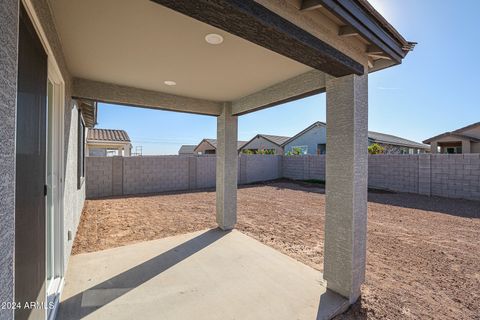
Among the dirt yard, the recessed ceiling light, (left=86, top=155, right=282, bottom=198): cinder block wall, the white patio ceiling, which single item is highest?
the white patio ceiling

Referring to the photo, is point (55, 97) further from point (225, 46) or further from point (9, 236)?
point (9, 236)

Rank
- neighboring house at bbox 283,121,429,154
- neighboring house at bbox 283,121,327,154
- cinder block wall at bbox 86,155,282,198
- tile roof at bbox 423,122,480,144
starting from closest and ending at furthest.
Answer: cinder block wall at bbox 86,155,282,198, tile roof at bbox 423,122,480,144, neighboring house at bbox 283,121,429,154, neighboring house at bbox 283,121,327,154

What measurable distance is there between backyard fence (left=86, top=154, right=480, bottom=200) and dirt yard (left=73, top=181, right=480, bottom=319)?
0.75m

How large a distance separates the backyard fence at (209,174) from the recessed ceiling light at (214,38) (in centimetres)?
796

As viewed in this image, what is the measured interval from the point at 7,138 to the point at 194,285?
7.55 ft

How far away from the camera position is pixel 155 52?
2377 mm

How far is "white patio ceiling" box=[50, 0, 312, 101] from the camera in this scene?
1745 millimetres

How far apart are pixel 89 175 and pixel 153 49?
761cm

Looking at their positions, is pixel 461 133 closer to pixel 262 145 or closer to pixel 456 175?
pixel 456 175

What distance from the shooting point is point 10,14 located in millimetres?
906

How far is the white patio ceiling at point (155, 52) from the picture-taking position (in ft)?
5.73

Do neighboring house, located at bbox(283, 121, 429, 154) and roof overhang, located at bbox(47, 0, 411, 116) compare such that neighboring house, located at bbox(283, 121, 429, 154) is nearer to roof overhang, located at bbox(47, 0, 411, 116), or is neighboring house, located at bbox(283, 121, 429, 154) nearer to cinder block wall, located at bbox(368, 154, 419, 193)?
cinder block wall, located at bbox(368, 154, 419, 193)

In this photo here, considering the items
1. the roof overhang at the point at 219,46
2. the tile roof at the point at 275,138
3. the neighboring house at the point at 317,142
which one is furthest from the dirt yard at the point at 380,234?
the tile roof at the point at 275,138

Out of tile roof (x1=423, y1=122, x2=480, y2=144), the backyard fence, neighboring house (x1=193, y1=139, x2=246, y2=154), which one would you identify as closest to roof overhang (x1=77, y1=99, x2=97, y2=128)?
the backyard fence
